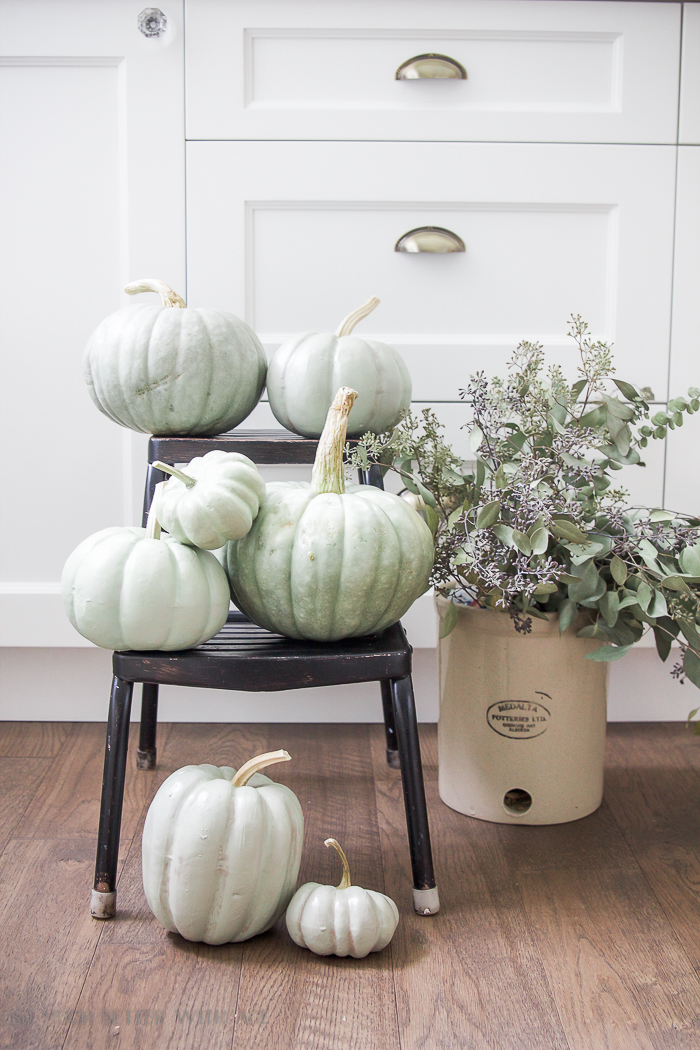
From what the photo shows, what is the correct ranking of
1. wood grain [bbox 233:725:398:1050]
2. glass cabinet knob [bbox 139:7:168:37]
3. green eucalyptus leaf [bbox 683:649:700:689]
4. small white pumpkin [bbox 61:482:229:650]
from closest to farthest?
wood grain [bbox 233:725:398:1050] → small white pumpkin [bbox 61:482:229:650] → green eucalyptus leaf [bbox 683:649:700:689] → glass cabinet knob [bbox 139:7:168:37]

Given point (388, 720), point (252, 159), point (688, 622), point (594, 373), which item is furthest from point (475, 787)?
point (252, 159)

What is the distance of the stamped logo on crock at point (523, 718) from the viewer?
45.6 inches

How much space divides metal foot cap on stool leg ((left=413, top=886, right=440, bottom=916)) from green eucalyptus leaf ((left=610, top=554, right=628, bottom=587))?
16.5 inches

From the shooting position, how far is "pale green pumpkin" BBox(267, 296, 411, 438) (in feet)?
3.59

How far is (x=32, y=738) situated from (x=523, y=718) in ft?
2.73

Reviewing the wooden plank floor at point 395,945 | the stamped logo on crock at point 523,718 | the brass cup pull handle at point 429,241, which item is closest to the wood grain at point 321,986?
the wooden plank floor at point 395,945

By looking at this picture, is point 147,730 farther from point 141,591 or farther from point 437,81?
point 437,81

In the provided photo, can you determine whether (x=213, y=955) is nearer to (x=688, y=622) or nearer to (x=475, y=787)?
(x=475, y=787)

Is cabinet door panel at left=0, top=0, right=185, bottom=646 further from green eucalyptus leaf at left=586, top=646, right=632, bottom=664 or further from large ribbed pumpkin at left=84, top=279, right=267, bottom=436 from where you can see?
green eucalyptus leaf at left=586, top=646, right=632, bottom=664

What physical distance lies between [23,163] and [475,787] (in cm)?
116

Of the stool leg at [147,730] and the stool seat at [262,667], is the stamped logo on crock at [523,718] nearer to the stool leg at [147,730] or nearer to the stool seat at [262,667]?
the stool seat at [262,667]

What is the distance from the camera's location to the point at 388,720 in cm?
141

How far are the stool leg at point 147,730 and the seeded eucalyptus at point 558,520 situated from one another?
1.63 ft

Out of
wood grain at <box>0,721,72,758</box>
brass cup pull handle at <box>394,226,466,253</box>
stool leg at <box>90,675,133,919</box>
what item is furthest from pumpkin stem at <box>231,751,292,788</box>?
brass cup pull handle at <box>394,226,466,253</box>
